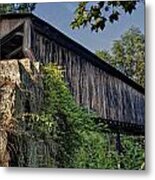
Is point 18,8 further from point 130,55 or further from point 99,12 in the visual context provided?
point 130,55

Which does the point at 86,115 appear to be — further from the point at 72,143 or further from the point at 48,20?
the point at 48,20

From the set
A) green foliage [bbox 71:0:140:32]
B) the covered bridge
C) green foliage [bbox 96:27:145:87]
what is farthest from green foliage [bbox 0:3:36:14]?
green foliage [bbox 96:27:145:87]

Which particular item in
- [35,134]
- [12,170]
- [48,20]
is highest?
[48,20]

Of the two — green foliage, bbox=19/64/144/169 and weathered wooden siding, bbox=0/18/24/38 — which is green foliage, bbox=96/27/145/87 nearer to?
green foliage, bbox=19/64/144/169

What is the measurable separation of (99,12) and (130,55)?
24cm

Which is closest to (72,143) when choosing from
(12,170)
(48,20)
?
(12,170)

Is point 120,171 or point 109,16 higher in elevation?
point 109,16

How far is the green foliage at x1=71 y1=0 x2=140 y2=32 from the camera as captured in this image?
2.29 meters

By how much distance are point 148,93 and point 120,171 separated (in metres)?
0.36

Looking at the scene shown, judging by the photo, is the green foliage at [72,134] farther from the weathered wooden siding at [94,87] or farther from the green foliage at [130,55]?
the green foliage at [130,55]

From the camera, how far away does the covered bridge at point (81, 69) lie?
228cm

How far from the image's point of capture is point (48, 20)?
237 centimetres

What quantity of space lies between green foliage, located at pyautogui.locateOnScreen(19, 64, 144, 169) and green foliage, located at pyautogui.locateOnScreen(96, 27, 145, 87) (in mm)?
240

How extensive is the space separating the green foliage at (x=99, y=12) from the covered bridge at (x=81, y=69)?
0.35 ft
